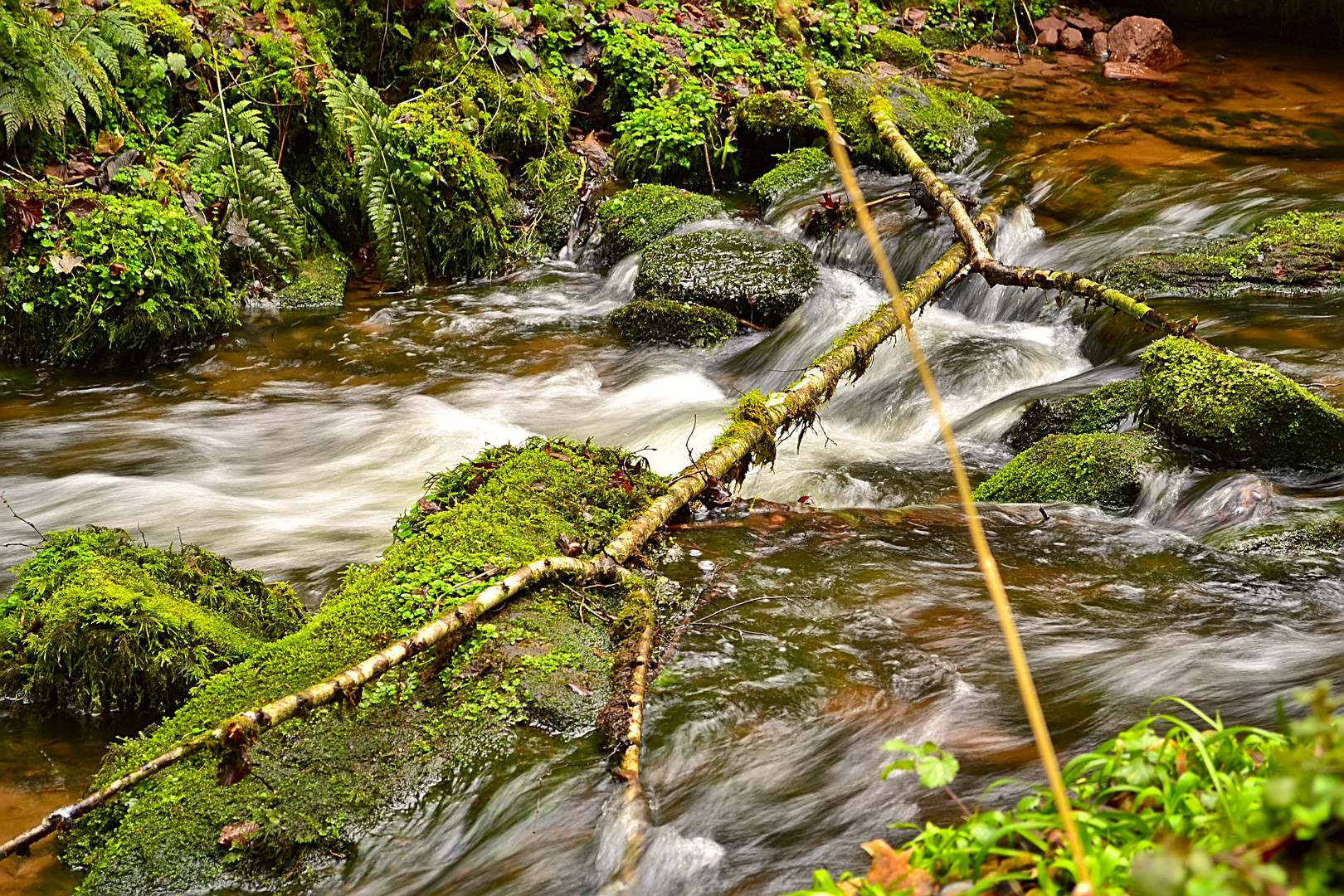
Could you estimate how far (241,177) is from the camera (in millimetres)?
7750

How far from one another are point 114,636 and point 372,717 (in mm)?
1283

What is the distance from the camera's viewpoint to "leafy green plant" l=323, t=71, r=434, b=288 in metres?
7.98

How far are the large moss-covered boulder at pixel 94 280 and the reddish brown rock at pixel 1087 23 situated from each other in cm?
1181

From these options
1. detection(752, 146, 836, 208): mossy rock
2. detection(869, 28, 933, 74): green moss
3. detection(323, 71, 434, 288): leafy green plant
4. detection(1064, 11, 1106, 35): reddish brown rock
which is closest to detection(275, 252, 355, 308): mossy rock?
detection(323, 71, 434, 288): leafy green plant

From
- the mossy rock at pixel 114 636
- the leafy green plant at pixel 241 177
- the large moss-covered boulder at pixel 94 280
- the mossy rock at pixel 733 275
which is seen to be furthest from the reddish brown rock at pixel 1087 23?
the mossy rock at pixel 114 636

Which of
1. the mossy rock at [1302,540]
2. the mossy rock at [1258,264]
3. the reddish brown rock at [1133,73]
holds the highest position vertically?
the reddish brown rock at [1133,73]

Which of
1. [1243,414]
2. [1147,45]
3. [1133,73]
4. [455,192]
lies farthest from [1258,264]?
[1147,45]

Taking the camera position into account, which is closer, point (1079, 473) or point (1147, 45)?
point (1079, 473)

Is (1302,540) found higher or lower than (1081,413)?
lower

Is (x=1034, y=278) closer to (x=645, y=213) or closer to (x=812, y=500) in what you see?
(x=812, y=500)

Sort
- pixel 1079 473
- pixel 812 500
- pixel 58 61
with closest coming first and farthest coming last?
pixel 1079 473 → pixel 812 500 → pixel 58 61

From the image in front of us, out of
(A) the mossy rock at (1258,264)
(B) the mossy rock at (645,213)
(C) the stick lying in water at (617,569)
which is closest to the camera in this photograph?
(C) the stick lying in water at (617,569)

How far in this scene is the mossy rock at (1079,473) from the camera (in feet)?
14.4

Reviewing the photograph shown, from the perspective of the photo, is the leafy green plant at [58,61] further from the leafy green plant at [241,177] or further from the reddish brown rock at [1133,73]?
the reddish brown rock at [1133,73]
